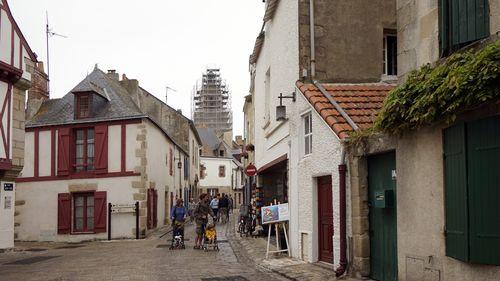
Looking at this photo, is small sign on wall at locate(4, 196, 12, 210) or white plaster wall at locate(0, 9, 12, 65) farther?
small sign on wall at locate(4, 196, 12, 210)

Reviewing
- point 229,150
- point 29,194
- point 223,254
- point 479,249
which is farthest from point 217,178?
point 479,249

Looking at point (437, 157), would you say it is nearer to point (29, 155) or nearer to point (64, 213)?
point (64, 213)

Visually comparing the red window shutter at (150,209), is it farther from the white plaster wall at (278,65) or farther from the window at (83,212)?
the white plaster wall at (278,65)

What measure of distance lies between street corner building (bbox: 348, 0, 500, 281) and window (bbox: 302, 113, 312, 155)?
110 inches

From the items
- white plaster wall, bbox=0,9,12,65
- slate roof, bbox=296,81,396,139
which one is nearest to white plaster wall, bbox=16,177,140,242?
white plaster wall, bbox=0,9,12,65

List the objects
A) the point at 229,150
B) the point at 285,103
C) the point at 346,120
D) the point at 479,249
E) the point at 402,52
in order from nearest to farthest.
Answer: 1. the point at 479,249
2. the point at 402,52
3. the point at 346,120
4. the point at 285,103
5. the point at 229,150

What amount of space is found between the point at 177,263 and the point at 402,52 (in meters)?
7.43

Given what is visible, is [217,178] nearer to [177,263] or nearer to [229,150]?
[229,150]

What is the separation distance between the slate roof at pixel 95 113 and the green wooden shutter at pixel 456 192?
701 inches

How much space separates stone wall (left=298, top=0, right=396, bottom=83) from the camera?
12.6 metres

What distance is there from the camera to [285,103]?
1448 cm

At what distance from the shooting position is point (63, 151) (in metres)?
23.8

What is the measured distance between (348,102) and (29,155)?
55.9 ft

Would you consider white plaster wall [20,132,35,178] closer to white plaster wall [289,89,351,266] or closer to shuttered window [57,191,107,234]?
shuttered window [57,191,107,234]
